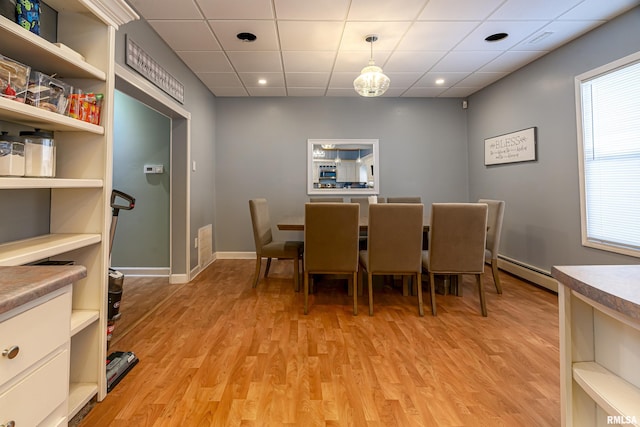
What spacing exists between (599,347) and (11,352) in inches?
64.8

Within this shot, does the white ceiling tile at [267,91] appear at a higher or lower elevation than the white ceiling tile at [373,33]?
higher

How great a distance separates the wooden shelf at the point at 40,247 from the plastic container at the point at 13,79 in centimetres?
58

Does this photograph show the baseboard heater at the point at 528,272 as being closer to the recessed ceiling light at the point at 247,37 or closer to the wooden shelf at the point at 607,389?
the wooden shelf at the point at 607,389

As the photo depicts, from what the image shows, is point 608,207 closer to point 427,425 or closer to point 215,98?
point 427,425

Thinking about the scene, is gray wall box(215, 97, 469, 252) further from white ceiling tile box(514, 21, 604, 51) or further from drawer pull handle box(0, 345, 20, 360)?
drawer pull handle box(0, 345, 20, 360)

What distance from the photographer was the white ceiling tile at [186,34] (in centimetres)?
268

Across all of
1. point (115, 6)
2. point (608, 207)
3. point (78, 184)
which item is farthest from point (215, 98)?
point (608, 207)

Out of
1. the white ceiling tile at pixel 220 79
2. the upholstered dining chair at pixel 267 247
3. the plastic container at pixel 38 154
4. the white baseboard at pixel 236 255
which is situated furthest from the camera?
the white baseboard at pixel 236 255

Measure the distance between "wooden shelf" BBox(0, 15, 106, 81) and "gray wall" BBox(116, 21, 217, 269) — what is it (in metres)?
0.99

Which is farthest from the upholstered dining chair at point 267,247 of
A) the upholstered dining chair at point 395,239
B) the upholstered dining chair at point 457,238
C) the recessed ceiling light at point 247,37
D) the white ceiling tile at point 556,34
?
the white ceiling tile at point 556,34

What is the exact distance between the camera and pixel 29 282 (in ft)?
2.58

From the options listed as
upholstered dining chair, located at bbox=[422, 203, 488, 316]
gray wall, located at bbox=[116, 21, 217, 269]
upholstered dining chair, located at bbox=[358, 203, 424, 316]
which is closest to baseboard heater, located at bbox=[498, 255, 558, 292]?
upholstered dining chair, located at bbox=[422, 203, 488, 316]

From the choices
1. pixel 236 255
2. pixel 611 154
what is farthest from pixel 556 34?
pixel 236 255

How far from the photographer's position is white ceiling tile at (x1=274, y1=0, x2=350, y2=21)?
2367 millimetres
